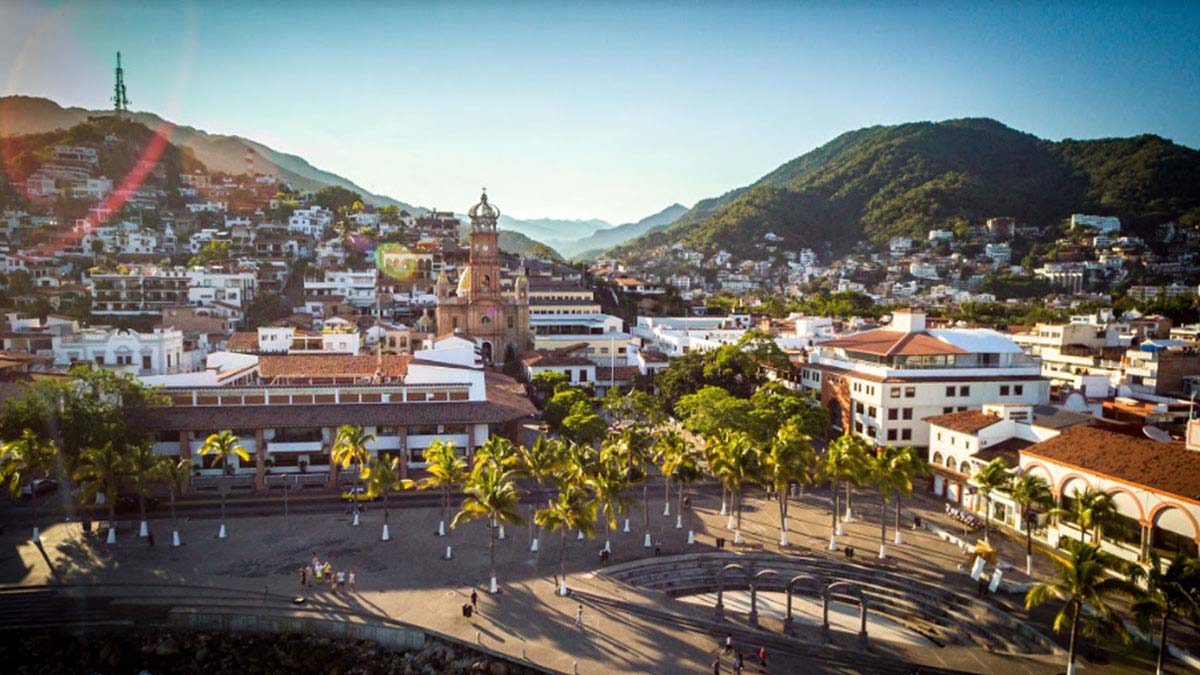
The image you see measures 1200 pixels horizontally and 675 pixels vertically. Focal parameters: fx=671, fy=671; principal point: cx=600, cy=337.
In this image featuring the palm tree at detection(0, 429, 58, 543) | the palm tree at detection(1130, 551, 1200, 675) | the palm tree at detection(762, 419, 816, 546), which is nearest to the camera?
the palm tree at detection(1130, 551, 1200, 675)

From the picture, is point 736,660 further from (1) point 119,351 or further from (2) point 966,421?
(1) point 119,351

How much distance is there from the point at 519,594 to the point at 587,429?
54.9 feet

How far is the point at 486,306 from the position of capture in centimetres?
7938

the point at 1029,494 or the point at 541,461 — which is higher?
the point at 541,461

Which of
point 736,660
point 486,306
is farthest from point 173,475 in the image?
point 486,306

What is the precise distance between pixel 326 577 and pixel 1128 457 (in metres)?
36.0

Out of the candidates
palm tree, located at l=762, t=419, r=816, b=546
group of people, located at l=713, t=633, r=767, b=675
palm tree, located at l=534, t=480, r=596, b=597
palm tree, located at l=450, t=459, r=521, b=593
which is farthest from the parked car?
palm tree, located at l=762, t=419, r=816, b=546

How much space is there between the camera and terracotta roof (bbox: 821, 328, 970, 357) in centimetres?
4800

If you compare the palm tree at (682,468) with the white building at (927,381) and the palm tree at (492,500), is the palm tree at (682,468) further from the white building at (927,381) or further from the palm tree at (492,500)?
the white building at (927,381)

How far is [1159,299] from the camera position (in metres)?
113

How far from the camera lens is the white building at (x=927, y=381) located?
46.8 meters

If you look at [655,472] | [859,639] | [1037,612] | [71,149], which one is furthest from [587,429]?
[71,149]

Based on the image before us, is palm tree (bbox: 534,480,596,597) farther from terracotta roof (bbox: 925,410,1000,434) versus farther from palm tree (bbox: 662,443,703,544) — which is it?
terracotta roof (bbox: 925,410,1000,434)

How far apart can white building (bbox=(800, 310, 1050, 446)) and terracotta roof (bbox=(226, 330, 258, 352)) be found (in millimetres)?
55181
